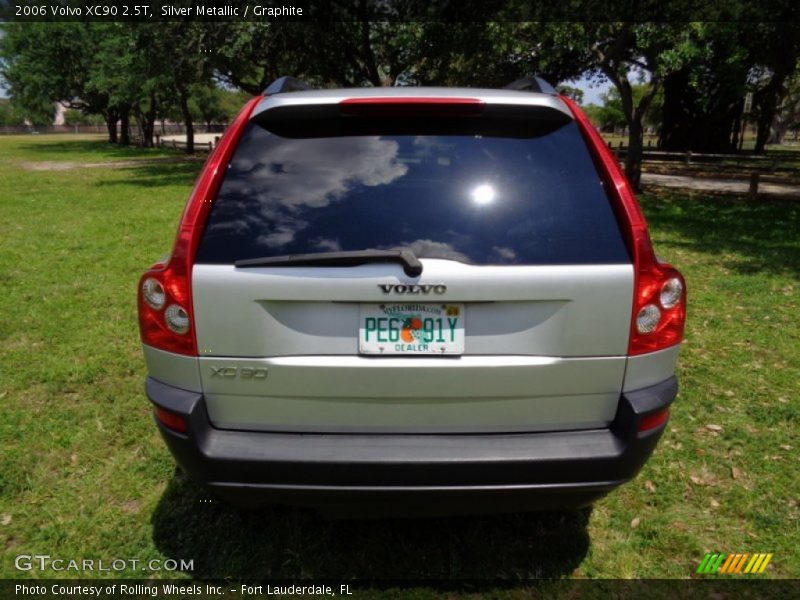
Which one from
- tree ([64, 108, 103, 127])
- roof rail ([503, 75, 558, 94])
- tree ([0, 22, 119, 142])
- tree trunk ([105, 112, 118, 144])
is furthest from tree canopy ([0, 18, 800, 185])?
tree ([64, 108, 103, 127])

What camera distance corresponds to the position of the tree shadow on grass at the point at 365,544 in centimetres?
266

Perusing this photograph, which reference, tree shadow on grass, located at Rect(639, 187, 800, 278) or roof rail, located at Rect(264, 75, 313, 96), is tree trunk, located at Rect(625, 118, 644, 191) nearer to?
tree shadow on grass, located at Rect(639, 187, 800, 278)

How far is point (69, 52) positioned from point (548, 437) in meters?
48.5

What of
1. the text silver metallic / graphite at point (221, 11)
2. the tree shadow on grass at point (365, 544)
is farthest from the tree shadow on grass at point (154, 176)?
the tree shadow on grass at point (365, 544)

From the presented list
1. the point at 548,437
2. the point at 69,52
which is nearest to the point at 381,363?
the point at 548,437

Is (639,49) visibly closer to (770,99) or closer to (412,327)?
(412,327)

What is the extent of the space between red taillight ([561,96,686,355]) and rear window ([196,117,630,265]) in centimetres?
4

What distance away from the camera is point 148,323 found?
2.29 metres

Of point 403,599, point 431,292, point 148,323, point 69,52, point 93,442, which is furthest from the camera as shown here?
point 69,52

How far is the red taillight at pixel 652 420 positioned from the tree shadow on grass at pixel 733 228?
249 inches

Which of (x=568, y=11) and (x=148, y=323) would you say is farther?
(x=568, y=11)

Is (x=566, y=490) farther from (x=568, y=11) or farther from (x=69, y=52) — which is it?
(x=69, y=52)

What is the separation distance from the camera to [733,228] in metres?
10.9

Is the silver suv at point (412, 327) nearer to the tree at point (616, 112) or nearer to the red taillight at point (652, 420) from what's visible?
the red taillight at point (652, 420)
